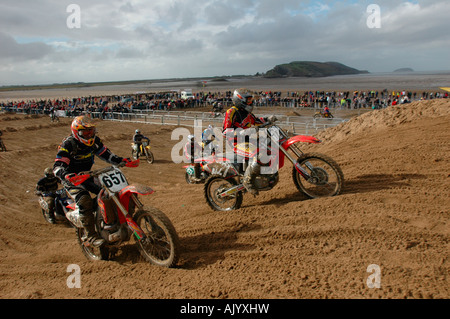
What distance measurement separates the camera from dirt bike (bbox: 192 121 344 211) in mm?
5309

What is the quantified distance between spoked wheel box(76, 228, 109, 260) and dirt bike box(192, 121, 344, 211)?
7.24ft

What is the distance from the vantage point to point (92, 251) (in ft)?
16.9

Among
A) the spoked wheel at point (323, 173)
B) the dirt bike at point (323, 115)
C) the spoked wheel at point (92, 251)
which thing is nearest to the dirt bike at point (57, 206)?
the spoked wheel at point (92, 251)

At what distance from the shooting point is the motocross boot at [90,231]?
4.66 metres

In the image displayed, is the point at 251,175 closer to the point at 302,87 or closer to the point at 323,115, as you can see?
the point at 323,115

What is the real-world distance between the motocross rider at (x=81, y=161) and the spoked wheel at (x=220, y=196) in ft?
6.55

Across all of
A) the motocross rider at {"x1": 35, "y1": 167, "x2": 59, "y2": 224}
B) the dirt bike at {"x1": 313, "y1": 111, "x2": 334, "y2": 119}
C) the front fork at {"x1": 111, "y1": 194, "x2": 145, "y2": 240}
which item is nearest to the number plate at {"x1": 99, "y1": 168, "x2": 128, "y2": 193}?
the front fork at {"x1": 111, "y1": 194, "x2": 145, "y2": 240}

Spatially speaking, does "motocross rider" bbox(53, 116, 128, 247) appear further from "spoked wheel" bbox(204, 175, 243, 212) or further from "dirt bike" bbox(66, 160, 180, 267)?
"spoked wheel" bbox(204, 175, 243, 212)

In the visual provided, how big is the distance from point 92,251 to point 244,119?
3.57 m
